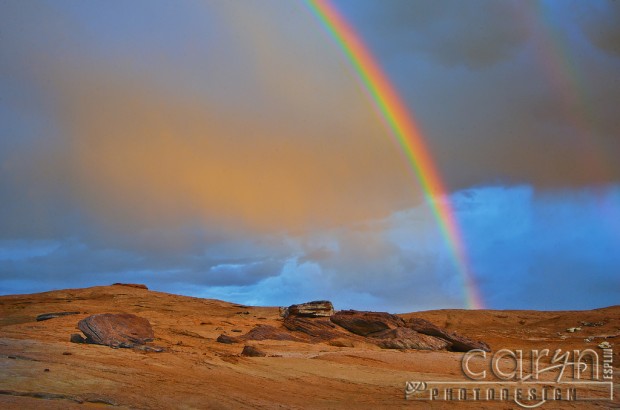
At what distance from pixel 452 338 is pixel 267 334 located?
9483 millimetres

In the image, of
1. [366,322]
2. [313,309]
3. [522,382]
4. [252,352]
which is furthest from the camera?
[313,309]

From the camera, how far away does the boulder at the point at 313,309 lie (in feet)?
105

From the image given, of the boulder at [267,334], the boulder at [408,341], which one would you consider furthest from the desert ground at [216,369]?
the boulder at [408,341]

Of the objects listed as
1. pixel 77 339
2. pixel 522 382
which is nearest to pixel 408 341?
pixel 522 382

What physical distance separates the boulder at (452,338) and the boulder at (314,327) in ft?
14.7

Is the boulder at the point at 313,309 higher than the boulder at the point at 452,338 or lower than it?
higher

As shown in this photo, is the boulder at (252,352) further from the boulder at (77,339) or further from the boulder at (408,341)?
the boulder at (408,341)

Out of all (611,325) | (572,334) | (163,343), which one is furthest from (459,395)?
(611,325)

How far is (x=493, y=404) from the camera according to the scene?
1430 centimetres

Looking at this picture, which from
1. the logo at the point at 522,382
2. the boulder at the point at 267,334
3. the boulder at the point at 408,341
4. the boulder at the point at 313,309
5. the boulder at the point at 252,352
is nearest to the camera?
the logo at the point at 522,382

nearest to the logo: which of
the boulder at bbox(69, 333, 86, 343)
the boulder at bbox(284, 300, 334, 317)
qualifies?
the boulder at bbox(284, 300, 334, 317)

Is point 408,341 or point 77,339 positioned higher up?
point 408,341

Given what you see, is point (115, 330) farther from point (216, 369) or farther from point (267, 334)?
point (267, 334)

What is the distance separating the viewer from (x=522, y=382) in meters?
16.8
